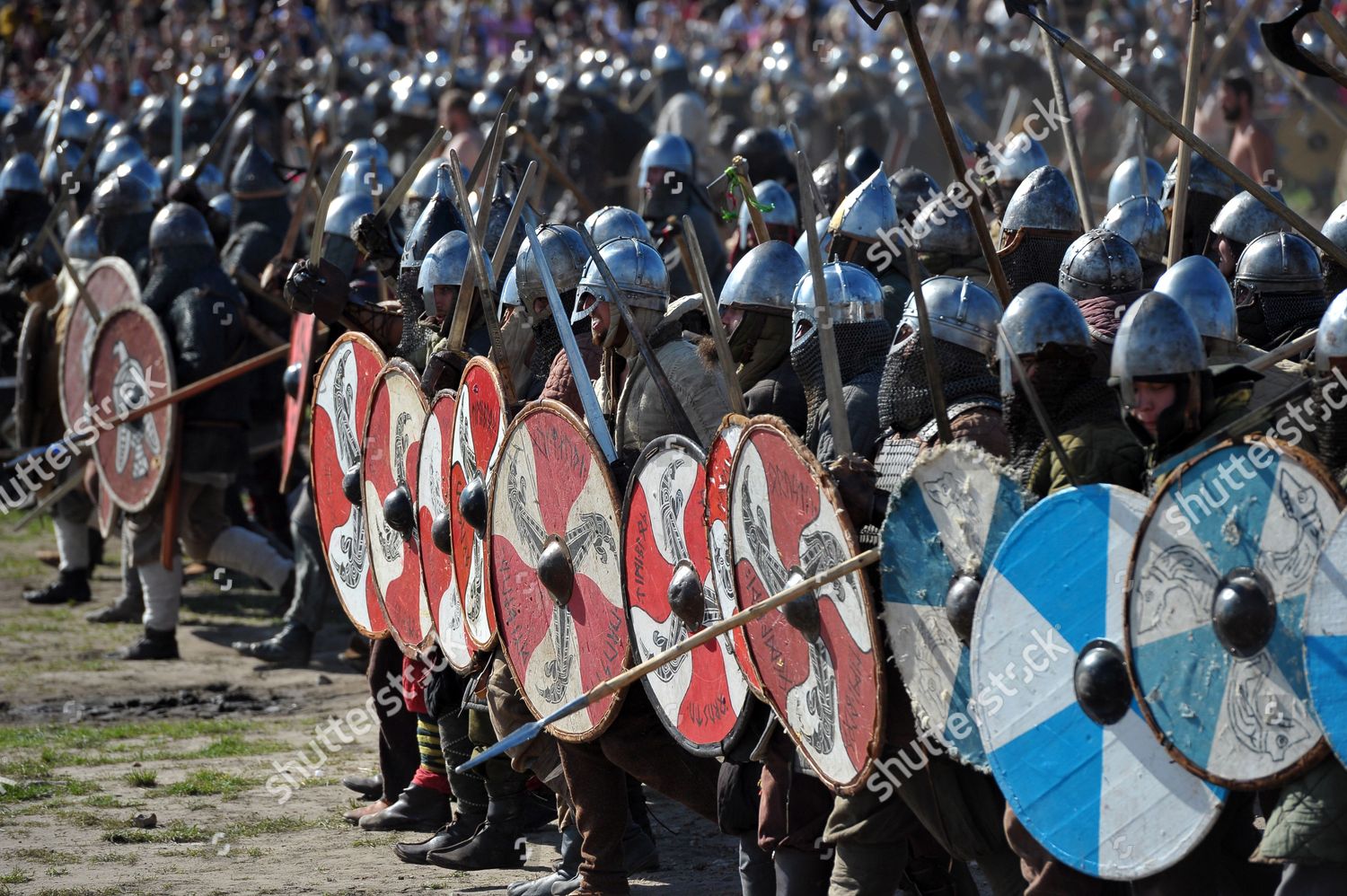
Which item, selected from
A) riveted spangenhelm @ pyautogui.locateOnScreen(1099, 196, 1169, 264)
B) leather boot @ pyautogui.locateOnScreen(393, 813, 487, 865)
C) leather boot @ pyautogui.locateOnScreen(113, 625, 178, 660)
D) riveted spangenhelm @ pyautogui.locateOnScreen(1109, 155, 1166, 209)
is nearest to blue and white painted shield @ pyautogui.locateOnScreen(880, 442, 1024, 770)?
leather boot @ pyautogui.locateOnScreen(393, 813, 487, 865)

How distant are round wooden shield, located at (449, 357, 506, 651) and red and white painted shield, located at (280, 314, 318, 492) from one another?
7.32 ft

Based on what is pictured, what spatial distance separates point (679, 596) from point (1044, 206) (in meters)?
2.27

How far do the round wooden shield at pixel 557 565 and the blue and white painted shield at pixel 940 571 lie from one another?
1046mm

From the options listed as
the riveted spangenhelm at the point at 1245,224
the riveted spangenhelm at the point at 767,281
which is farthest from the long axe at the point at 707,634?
the riveted spangenhelm at the point at 1245,224

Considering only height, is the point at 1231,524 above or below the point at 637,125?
below

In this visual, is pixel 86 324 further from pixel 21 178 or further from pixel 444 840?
pixel 444 840

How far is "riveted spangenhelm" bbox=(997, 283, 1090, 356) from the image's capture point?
13.0 feet

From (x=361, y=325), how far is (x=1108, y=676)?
3717mm

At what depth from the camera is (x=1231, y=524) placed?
10.8 ft

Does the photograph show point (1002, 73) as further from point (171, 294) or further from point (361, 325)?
point (361, 325)

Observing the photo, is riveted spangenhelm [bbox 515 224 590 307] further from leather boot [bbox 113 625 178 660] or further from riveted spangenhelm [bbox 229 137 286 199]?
riveted spangenhelm [bbox 229 137 286 199]

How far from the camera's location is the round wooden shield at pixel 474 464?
17.8 ft

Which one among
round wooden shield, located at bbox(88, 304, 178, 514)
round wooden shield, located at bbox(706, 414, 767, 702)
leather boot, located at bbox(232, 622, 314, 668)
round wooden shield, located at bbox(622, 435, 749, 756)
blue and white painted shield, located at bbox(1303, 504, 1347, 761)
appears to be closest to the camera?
blue and white painted shield, located at bbox(1303, 504, 1347, 761)

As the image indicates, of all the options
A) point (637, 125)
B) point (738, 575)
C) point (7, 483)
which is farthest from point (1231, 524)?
point (637, 125)
